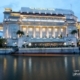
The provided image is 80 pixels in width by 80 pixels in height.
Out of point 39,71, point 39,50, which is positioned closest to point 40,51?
point 39,50

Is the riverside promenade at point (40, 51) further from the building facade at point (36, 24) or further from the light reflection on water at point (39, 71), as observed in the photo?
the light reflection on water at point (39, 71)

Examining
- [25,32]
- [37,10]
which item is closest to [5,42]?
[25,32]

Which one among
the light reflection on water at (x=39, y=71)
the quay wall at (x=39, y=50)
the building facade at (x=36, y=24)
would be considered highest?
the building facade at (x=36, y=24)

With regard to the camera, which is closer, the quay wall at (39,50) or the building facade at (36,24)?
the quay wall at (39,50)

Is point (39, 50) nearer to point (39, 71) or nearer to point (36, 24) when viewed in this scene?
point (36, 24)

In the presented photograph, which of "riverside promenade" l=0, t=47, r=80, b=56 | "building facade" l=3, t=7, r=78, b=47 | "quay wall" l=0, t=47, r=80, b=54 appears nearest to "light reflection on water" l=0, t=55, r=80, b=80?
"riverside promenade" l=0, t=47, r=80, b=56

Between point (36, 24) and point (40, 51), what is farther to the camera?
point (36, 24)

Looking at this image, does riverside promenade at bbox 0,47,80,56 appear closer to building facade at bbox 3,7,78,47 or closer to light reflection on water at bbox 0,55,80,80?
building facade at bbox 3,7,78,47

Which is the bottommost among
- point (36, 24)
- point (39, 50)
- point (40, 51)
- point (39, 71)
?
point (39, 71)

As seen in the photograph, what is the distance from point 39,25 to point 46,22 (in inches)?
202

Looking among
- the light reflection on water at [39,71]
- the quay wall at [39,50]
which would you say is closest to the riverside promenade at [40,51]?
the quay wall at [39,50]

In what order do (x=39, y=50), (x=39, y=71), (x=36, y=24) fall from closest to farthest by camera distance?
(x=39, y=71), (x=39, y=50), (x=36, y=24)

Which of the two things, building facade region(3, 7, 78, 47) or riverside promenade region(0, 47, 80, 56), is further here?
building facade region(3, 7, 78, 47)

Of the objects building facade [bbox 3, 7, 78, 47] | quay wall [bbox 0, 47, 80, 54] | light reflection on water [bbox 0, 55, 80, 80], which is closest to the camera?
light reflection on water [bbox 0, 55, 80, 80]
